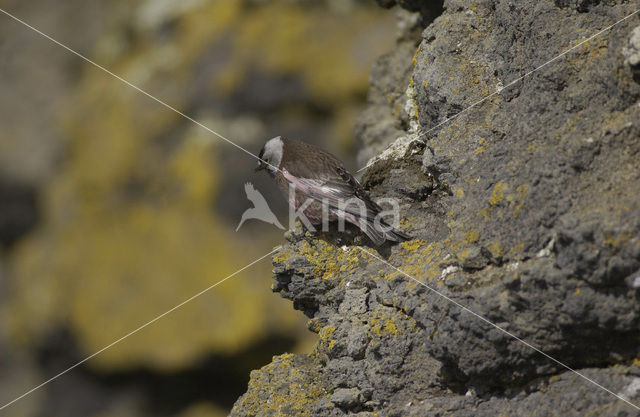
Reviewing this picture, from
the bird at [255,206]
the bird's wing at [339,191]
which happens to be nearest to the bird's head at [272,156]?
the bird's wing at [339,191]

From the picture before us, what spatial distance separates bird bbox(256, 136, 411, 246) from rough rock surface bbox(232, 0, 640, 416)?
0.15 m

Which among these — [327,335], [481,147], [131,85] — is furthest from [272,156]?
[131,85]

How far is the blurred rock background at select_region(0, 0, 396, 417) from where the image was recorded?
1003cm

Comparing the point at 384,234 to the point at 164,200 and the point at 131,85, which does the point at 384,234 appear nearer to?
the point at 164,200

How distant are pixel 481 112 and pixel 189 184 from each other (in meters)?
7.18

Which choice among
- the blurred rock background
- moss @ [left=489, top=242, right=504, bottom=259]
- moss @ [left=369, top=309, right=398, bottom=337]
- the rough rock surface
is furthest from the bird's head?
the blurred rock background

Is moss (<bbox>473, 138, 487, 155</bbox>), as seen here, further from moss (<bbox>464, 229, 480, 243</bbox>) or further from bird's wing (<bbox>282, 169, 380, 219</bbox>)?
bird's wing (<bbox>282, 169, 380, 219</bbox>)

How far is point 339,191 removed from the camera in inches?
193

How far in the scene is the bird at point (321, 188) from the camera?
4.37 metres

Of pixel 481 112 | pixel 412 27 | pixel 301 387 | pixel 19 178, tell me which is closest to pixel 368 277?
pixel 301 387

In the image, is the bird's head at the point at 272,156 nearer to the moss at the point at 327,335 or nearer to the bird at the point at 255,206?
the moss at the point at 327,335

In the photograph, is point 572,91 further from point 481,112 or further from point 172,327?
point 172,327

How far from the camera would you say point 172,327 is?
33.4 feet

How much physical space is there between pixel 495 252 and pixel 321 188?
1.91 metres
